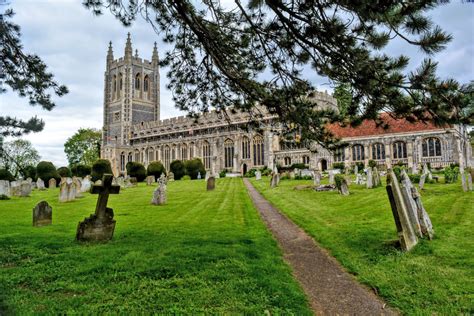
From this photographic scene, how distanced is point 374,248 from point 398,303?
2.02m

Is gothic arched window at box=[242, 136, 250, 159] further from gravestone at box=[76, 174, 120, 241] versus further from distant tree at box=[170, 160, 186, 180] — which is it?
gravestone at box=[76, 174, 120, 241]

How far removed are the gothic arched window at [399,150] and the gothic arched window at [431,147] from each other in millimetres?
1712

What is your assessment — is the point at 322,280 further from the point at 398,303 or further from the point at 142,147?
the point at 142,147

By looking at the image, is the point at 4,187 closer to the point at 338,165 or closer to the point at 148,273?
the point at 148,273

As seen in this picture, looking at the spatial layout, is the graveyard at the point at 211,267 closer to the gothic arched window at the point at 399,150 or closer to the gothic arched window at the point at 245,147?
the gothic arched window at the point at 399,150

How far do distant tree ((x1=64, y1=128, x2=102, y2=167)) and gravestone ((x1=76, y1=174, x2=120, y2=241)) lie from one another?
177ft

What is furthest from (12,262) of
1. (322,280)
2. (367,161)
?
(367,161)

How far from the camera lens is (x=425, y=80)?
363 cm

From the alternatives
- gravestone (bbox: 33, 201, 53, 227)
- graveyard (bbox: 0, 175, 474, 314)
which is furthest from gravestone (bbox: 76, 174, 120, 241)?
gravestone (bbox: 33, 201, 53, 227)

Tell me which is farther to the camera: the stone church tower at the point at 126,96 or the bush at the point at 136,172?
the stone church tower at the point at 126,96

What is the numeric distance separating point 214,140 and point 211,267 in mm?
42720

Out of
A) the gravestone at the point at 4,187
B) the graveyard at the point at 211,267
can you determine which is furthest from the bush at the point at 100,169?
the graveyard at the point at 211,267

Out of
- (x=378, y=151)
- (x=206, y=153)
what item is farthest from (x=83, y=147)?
(x=378, y=151)

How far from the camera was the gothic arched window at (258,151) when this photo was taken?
4312cm
